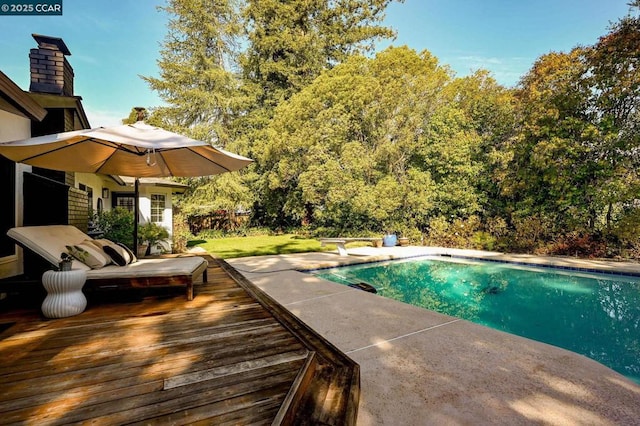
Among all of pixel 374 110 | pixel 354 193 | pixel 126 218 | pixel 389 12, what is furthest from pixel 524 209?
pixel 389 12

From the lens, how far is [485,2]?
12938 mm

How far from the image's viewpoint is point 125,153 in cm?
530

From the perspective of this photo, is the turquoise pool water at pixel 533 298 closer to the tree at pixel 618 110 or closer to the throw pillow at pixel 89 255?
the tree at pixel 618 110

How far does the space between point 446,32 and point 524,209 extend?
930cm

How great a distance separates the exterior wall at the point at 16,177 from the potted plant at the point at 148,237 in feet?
12.5

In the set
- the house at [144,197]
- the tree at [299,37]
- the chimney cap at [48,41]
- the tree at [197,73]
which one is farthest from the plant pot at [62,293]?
the tree at [299,37]

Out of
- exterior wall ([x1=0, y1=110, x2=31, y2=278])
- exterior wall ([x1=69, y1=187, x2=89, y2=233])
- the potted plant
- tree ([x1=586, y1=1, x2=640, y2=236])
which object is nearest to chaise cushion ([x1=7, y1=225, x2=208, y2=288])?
exterior wall ([x1=0, y1=110, x2=31, y2=278])

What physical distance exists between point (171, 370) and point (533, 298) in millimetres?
7358

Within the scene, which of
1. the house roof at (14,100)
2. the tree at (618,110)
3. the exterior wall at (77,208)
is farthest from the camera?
the tree at (618,110)

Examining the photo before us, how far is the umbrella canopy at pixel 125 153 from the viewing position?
3.52 m

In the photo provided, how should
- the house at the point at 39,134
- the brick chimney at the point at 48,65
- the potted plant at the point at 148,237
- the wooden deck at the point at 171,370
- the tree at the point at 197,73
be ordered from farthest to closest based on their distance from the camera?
the tree at the point at 197,73
the potted plant at the point at 148,237
the brick chimney at the point at 48,65
the house at the point at 39,134
the wooden deck at the point at 171,370

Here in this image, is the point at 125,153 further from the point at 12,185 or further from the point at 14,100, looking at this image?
the point at 14,100

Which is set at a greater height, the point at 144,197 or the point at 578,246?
the point at 144,197

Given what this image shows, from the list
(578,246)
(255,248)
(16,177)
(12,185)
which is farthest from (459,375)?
(255,248)
